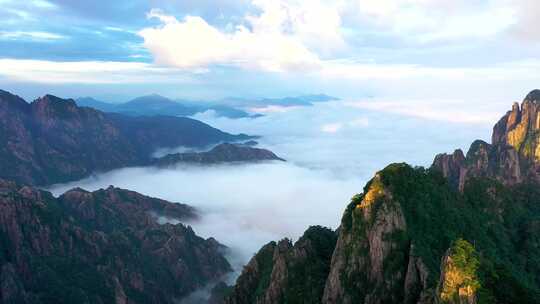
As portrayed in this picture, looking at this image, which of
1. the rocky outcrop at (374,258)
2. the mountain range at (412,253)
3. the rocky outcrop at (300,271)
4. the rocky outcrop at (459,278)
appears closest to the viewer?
the rocky outcrop at (459,278)

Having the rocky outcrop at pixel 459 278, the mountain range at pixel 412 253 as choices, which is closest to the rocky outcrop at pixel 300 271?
the mountain range at pixel 412 253

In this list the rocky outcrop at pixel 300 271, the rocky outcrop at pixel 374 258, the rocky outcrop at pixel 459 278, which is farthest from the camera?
the rocky outcrop at pixel 300 271

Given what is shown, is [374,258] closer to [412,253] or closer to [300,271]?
[412,253]

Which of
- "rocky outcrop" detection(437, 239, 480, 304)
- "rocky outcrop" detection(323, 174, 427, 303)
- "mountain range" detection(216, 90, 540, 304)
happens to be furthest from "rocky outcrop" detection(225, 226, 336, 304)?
"rocky outcrop" detection(437, 239, 480, 304)

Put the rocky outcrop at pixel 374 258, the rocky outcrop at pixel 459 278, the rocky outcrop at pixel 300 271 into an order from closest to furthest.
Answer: the rocky outcrop at pixel 459 278 → the rocky outcrop at pixel 374 258 → the rocky outcrop at pixel 300 271

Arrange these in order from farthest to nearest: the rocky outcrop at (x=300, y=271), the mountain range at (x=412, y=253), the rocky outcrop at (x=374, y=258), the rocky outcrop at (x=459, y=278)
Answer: the rocky outcrop at (x=300, y=271)
the rocky outcrop at (x=374, y=258)
the mountain range at (x=412, y=253)
the rocky outcrop at (x=459, y=278)

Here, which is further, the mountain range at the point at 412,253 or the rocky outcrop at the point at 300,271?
the rocky outcrop at the point at 300,271

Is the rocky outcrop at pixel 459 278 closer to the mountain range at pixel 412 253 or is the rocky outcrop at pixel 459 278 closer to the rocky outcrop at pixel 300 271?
the mountain range at pixel 412 253

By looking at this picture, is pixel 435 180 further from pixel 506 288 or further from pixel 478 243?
pixel 506 288

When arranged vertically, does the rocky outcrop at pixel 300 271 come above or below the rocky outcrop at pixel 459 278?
below

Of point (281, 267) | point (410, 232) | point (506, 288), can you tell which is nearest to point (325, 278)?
point (281, 267)

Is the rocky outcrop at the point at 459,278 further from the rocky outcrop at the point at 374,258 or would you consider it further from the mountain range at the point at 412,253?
the rocky outcrop at the point at 374,258
